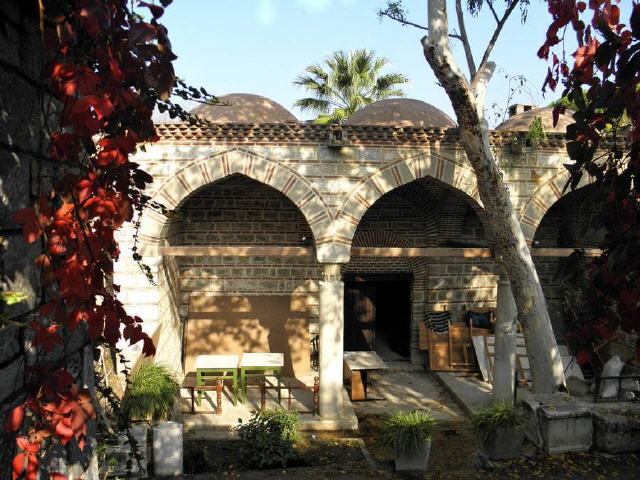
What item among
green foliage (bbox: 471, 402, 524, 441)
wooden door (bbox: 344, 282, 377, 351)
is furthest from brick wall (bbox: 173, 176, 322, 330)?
green foliage (bbox: 471, 402, 524, 441)

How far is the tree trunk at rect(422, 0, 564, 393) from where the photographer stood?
6.45 m

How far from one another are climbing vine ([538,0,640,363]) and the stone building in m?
4.76

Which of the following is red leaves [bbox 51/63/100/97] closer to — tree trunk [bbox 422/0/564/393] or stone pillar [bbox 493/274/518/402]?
tree trunk [bbox 422/0/564/393]

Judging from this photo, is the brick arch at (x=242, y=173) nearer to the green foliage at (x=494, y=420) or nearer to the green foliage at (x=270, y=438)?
the green foliage at (x=270, y=438)

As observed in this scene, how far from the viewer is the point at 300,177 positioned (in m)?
7.61

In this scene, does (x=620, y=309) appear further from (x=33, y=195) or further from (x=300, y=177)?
(x=300, y=177)

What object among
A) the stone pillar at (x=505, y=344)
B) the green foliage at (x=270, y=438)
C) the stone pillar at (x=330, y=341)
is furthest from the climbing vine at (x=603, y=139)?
the stone pillar at (x=505, y=344)

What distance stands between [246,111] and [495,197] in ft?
16.3

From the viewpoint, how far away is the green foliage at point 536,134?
7895 mm

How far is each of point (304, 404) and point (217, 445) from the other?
6.07ft

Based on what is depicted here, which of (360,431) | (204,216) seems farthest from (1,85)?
(204,216)

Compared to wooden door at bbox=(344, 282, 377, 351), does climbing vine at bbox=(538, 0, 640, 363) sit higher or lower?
higher

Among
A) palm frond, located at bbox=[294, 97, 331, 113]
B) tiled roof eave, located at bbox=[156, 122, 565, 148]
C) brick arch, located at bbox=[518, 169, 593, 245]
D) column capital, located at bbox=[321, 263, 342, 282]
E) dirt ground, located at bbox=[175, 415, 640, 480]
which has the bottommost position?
dirt ground, located at bbox=[175, 415, 640, 480]

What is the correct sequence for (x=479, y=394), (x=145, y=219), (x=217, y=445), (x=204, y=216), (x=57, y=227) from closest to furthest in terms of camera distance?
(x=57, y=227), (x=217, y=445), (x=145, y=219), (x=479, y=394), (x=204, y=216)
